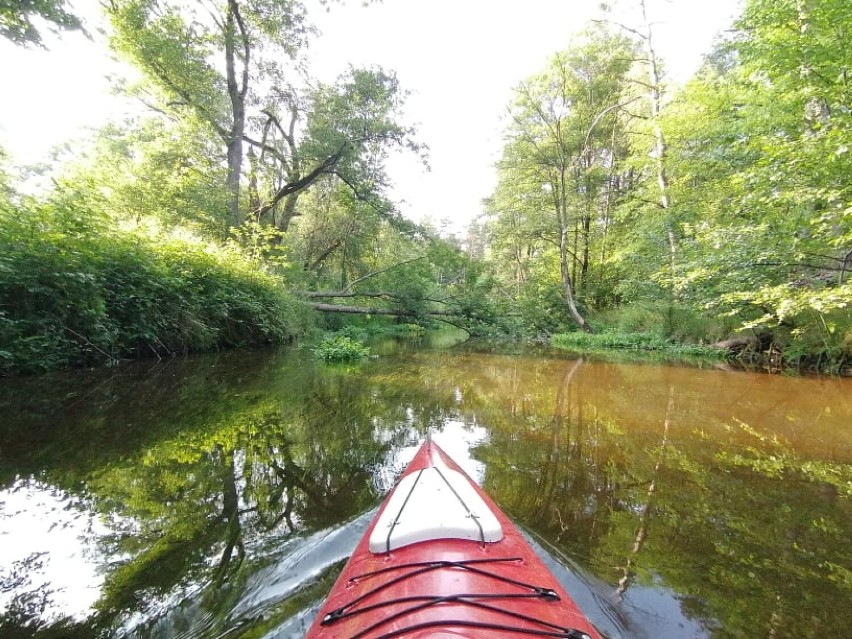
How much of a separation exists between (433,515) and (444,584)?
0.45m

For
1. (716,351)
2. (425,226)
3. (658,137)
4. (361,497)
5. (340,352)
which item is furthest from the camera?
(425,226)

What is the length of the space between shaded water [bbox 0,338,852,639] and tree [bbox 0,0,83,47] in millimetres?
5206

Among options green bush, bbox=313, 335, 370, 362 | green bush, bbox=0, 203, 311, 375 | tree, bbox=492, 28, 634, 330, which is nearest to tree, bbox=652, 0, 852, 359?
green bush, bbox=313, 335, 370, 362

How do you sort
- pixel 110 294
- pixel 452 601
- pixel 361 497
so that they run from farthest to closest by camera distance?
1. pixel 110 294
2. pixel 361 497
3. pixel 452 601

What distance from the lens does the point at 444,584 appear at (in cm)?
140

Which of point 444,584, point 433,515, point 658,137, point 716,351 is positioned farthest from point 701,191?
point 444,584

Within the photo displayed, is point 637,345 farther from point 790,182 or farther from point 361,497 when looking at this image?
point 361,497

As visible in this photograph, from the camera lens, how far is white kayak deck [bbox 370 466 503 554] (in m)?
1.71

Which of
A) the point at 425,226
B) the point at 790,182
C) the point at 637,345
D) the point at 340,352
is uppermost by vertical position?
the point at 425,226

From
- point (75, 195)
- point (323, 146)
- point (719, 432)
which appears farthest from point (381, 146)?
point (719, 432)

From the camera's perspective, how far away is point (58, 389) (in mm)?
5516

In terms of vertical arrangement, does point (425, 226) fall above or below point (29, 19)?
below

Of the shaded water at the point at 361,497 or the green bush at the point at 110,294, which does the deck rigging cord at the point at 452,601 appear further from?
the green bush at the point at 110,294

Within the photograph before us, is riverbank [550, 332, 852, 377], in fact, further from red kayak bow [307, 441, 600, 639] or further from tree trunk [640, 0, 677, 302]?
red kayak bow [307, 441, 600, 639]
